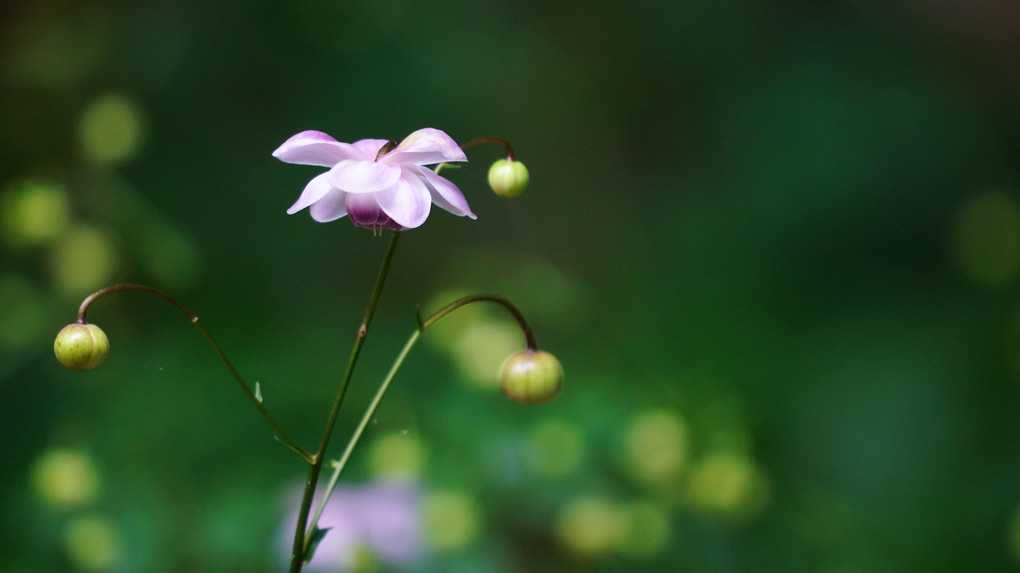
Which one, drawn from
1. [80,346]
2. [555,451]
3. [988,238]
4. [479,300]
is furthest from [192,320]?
[988,238]

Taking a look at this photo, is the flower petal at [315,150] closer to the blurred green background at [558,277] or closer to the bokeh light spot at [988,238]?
the blurred green background at [558,277]

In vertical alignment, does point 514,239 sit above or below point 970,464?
above

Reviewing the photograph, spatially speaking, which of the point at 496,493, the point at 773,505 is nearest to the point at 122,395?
the point at 496,493

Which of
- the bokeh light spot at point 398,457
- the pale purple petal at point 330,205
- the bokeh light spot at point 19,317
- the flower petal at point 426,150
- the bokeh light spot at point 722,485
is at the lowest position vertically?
the flower petal at point 426,150

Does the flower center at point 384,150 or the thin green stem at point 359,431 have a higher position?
the flower center at point 384,150

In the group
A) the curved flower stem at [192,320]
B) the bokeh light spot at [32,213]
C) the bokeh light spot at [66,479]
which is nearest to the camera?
the curved flower stem at [192,320]

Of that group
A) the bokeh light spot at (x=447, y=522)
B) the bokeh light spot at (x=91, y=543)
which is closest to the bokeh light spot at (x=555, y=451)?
the bokeh light spot at (x=447, y=522)

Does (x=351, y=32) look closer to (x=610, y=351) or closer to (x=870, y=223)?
(x=610, y=351)
